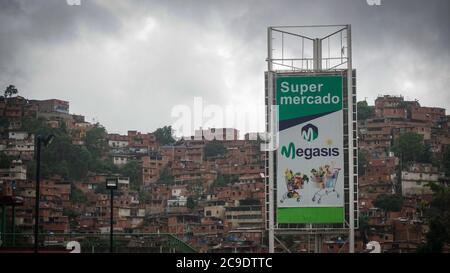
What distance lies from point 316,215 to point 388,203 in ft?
110

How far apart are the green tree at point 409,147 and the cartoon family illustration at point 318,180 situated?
38.5 metres

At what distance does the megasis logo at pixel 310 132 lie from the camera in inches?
1008

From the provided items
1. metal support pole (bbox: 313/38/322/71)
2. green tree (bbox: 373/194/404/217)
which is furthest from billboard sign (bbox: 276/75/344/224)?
green tree (bbox: 373/194/404/217)

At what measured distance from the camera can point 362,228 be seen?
52219mm

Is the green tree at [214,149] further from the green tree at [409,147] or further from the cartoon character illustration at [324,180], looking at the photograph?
the cartoon character illustration at [324,180]

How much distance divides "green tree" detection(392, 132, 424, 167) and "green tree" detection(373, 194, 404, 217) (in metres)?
4.83

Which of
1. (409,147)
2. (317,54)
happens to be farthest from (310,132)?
(409,147)

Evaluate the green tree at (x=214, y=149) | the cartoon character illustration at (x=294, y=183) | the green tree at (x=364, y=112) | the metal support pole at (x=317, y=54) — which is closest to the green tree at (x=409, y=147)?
the green tree at (x=364, y=112)

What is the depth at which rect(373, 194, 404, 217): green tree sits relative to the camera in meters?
58.2

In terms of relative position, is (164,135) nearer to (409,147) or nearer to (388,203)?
(409,147)

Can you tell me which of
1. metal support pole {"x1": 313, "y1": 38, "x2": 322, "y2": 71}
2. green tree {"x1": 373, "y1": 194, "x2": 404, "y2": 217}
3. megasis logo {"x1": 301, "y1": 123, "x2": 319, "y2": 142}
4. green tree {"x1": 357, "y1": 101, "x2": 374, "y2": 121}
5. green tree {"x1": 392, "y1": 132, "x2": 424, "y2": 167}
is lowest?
green tree {"x1": 373, "y1": 194, "x2": 404, "y2": 217}

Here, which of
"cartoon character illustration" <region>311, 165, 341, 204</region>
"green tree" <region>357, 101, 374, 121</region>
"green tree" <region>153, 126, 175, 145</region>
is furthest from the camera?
"green tree" <region>153, 126, 175, 145</region>

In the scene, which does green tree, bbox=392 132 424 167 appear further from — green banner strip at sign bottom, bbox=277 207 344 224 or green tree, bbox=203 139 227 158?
green banner strip at sign bottom, bbox=277 207 344 224
